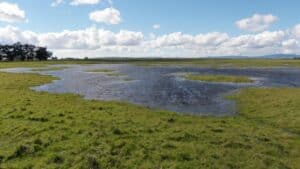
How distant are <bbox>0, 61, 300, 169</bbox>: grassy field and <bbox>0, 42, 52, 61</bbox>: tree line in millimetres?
174559

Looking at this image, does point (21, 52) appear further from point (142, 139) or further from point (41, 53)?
point (142, 139)

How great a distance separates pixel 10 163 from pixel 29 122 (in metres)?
7.09

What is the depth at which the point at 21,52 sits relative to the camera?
600 feet

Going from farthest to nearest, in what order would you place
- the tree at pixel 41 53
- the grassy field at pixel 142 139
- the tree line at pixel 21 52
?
1. the tree at pixel 41 53
2. the tree line at pixel 21 52
3. the grassy field at pixel 142 139

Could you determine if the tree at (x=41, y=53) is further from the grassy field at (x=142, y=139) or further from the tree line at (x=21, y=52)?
the grassy field at (x=142, y=139)

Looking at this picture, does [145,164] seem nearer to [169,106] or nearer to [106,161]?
[106,161]

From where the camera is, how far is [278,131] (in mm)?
18125

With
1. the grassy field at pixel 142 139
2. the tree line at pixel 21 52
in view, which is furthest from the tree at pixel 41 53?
the grassy field at pixel 142 139

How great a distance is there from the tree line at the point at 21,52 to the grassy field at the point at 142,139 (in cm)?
17456

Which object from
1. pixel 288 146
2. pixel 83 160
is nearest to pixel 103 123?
pixel 83 160

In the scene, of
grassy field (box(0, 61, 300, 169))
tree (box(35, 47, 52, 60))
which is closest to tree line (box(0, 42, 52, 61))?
tree (box(35, 47, 52, 60))

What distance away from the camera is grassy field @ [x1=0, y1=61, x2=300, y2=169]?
12.3 metres

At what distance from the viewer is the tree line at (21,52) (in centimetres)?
17725

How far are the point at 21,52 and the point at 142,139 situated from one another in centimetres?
18937
